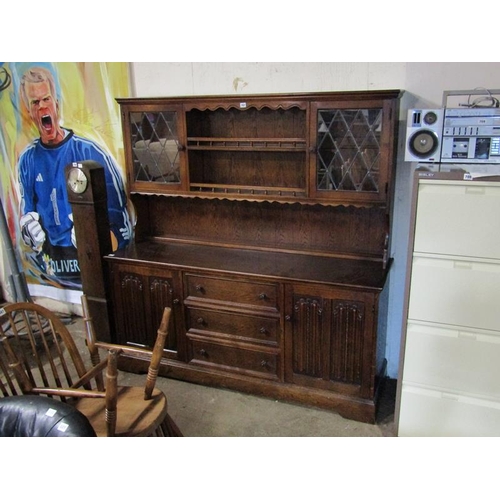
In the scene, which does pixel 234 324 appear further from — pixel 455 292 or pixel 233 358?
pixel 455 292

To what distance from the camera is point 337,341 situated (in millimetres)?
2367

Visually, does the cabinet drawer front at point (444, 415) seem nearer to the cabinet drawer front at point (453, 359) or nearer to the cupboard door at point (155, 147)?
the cabinet drawer front at point (453, 359)

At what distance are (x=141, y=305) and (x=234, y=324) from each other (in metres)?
0.62

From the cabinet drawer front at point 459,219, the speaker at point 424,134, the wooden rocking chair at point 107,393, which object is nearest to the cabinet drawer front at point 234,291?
the wooden rocking chair at point 107,393

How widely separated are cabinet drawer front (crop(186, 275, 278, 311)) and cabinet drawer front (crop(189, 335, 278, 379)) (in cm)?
28

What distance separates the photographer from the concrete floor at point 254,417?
7.70ft

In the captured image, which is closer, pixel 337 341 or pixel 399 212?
pixel 337 341

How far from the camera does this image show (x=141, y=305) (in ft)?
9.19

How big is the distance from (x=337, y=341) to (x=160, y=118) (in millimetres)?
1613

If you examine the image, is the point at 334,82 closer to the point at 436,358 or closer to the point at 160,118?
the point at 160,118

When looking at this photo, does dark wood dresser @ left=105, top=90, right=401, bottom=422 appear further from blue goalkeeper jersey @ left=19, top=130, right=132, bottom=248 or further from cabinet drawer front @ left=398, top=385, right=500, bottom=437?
blue goalkeeper jersey @ left=19, top=130, right=132, bottom=248

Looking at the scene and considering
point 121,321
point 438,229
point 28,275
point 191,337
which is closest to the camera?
point 438,229

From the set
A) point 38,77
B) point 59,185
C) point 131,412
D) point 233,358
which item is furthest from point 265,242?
point 38,77
